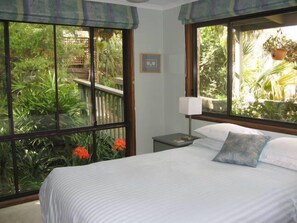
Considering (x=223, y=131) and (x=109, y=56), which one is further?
(x=109, y=56)

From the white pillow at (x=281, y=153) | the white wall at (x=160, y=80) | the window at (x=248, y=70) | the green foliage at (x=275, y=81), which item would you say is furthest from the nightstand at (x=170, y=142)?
the white pillow at (x=281, y=153)

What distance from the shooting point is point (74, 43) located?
12.4ft

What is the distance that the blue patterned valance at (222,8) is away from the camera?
9.58ft

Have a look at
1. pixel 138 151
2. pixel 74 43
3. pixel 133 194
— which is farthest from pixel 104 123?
pixel 133 194

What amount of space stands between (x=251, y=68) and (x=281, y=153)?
124 centimetres

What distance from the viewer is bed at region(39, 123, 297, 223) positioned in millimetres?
1774

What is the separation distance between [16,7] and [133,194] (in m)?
2.34

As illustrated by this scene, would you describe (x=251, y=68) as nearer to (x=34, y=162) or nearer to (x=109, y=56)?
(x=109, y=56)

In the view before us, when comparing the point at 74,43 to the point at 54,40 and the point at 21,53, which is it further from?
the point at 21,53

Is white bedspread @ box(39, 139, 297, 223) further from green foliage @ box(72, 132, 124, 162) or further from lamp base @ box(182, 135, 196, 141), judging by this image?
green foliage @ box(72, 132, 124, 162)

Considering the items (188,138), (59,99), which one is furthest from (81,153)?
(188,138)

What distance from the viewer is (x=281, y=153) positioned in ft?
8.34

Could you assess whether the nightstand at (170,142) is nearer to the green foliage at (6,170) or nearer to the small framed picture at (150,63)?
the small framed picture at (150,63)

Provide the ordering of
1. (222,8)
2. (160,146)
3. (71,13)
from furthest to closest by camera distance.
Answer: (160,146) → (71,13) → (222,8)
